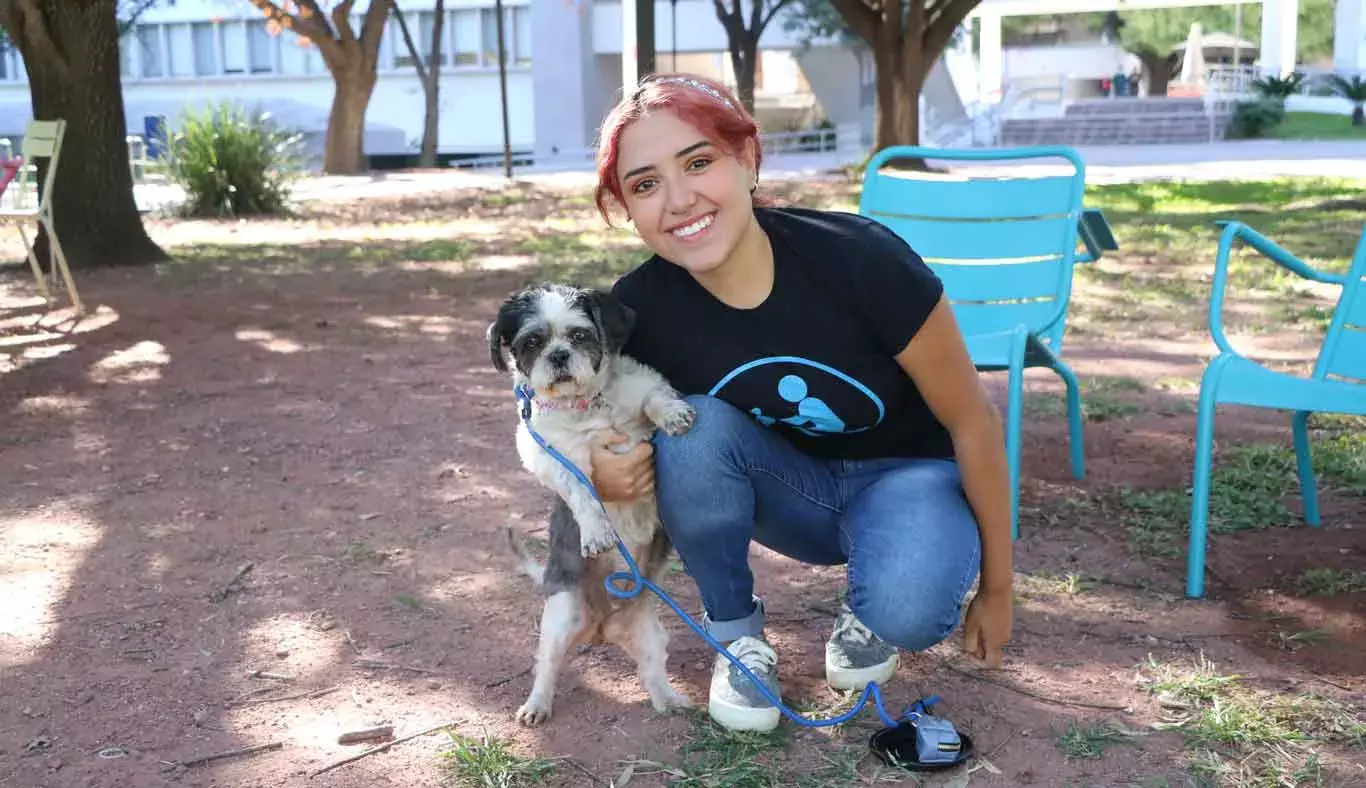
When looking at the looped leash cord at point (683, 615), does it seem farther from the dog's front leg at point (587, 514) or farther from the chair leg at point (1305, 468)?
the chair leg at point (1305, 468)

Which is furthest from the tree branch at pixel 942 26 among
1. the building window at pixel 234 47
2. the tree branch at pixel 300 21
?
the building window at pixel 234 47

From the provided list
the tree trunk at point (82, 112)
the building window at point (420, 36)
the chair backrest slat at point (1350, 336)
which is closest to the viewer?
the chair backrest slat at point (1350, 336)

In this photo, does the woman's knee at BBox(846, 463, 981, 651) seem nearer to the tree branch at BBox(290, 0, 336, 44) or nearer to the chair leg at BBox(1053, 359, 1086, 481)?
the chair leg at BBox(1053, 359, 1086, 481)

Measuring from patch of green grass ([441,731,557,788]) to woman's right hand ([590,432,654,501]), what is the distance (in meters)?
0.58

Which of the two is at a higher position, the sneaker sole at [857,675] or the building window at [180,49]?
the building window at [180,49]

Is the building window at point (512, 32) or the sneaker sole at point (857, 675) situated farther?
the building window at point (512, 32)

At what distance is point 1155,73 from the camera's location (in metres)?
48.7

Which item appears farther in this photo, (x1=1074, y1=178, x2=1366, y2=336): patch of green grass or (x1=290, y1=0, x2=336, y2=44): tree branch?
(x1=290, y1=0, x2=336, y2=44): tree branch

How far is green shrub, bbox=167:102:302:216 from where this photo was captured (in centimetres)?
1459

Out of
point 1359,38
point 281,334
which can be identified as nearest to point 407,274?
point 281,334

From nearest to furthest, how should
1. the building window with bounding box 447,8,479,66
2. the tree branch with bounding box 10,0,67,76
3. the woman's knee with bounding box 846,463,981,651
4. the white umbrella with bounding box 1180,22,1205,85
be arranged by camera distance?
the woman's knee with bounding box 846,463,981,651 < the tree branch with bounding box 10,0,67,76 < the building window with bounding box 447,8,479,66 < the white umbrella with bounding box 1180,22,1205,85

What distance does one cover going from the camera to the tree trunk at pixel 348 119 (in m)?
22.0

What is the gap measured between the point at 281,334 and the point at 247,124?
842 centimetres

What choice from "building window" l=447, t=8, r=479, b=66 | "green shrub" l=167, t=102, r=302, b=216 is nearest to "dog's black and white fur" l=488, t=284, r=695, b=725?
"green shrub" l=167, t=102, r=302, b=216
